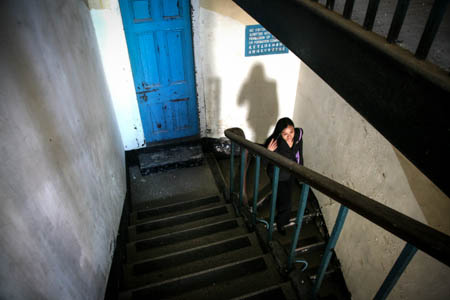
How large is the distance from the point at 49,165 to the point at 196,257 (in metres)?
1.59

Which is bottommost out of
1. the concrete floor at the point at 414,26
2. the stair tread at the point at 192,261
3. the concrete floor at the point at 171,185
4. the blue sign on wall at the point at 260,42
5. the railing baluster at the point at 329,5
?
the concrete floor at the point at 171,185

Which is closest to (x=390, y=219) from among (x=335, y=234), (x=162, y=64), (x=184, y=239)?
Result: (x=335, y=234)

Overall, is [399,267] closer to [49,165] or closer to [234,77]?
[49,165]

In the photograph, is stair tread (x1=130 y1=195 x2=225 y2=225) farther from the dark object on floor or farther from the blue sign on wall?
the blue sign on wall

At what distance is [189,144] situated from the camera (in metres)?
4.82

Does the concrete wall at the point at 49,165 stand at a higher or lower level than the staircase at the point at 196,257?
higher

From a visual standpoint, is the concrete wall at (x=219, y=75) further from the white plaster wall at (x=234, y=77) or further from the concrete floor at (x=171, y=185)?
the concrete floor at (x=171, y=185)

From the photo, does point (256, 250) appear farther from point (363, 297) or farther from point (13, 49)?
point (13, 49)

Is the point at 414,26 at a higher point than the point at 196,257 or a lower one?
higher

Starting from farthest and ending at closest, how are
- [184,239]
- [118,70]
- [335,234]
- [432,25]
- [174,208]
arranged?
[118,70] < [174,208] < [184,239] < [335,234] < [432,25]

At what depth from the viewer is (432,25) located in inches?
29.8

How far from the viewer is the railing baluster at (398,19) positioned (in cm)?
83

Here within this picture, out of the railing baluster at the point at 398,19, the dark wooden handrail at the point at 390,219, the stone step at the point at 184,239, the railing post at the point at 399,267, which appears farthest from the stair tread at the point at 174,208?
the railing baluster at the point at 398,19

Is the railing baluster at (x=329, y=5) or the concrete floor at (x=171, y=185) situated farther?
the concrete floor at (x=171, y=185)
